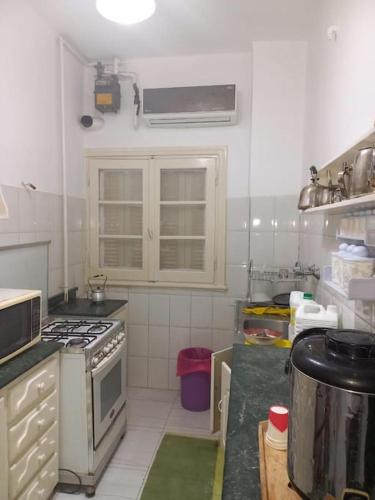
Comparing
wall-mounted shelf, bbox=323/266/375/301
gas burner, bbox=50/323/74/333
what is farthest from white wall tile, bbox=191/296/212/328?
wall-mounted shelf, bbox=323/266/375/301

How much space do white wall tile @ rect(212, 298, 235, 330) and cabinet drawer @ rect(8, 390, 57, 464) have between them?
59.5 inches

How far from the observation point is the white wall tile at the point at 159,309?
121 inches

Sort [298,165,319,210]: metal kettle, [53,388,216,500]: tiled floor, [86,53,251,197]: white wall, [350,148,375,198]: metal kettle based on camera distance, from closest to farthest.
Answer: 1. [350,148,375,198]: metal kettle
2. [298,165,319,210]: metal kettle
3. [53,388,216,500]: tiled floor
4. [86,53,251,197]: white wall

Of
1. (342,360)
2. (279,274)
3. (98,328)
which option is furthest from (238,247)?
(342,360)

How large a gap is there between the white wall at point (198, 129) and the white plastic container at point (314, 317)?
1.43 metres

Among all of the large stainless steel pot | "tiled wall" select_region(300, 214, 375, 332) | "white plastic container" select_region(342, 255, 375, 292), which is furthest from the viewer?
Result: "tiled wall" select_region(300, 214, 375, 332)

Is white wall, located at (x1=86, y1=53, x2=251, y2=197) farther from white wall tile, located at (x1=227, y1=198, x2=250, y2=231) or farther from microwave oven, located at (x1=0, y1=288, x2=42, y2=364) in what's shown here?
microwave oven, located at (x1=0, y1=288, x2=42, y2=364)

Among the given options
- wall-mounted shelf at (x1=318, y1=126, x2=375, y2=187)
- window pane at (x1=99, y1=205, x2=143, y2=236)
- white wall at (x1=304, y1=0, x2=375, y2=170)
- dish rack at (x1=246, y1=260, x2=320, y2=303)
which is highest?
white wall at (x1=304, y1=0, x2=375, y2=170)

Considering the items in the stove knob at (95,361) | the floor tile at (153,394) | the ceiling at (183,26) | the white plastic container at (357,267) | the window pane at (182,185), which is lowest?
the floor tile at (153,394)

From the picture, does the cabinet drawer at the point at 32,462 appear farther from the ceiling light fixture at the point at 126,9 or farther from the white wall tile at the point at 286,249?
the ceiling light fixture at the point at 126,9

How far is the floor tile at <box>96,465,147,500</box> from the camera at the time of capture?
1962 mm

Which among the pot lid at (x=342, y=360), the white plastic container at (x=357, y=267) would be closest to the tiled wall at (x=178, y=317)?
the white plastic container at (x=357, y=267)

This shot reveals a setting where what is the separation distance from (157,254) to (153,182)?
0.62 meters

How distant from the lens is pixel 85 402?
6.16ft
